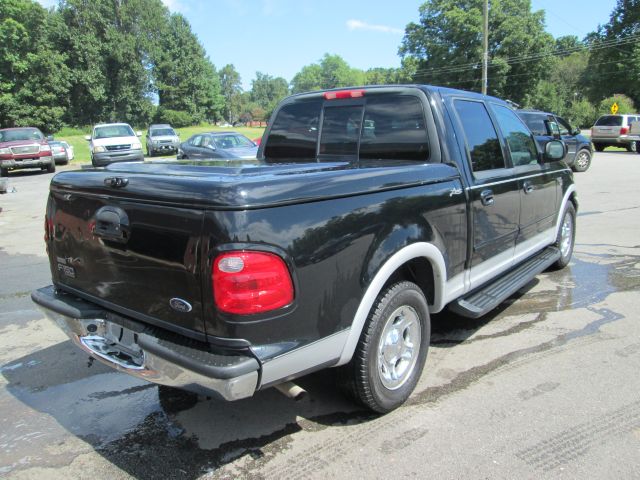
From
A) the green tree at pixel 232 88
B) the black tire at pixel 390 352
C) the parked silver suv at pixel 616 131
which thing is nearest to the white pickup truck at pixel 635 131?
the parked silver suv at pixel 616 131

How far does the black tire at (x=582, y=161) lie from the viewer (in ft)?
57.5

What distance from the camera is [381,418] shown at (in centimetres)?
301

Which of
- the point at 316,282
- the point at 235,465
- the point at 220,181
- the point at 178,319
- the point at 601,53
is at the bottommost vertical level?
the point at 235,465

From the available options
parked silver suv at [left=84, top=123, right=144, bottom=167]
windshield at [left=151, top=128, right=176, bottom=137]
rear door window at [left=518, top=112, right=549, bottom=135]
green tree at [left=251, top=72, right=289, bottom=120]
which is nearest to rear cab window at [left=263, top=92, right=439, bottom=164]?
rear door window at [left=518, top=112, right=549, bottom=135]

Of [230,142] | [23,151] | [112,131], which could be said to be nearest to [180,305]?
[230,142]

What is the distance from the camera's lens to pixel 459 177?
3.48 metres

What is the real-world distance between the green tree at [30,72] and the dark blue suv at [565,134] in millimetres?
48032

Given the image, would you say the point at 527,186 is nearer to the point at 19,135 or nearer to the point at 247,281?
the point at 247,281

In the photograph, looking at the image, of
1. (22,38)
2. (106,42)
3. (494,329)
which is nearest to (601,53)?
(106,42)

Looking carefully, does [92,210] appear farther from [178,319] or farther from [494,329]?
[494,329]

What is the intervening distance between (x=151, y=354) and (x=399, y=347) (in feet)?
4.94

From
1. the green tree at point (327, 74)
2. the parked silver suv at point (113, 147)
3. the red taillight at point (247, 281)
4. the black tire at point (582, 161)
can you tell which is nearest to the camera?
the red taillight at point (247, 281)

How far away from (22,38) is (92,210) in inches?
2191

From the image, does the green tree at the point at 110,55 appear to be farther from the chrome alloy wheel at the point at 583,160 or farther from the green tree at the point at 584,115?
the chrome alloy wheel at the point at 583,160
